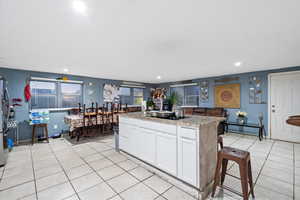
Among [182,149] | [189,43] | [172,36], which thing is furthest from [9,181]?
[189,43]

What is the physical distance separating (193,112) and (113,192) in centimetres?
466

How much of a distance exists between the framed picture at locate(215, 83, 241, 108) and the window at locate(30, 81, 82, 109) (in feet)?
18.6

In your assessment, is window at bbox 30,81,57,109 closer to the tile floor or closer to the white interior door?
the tile floor

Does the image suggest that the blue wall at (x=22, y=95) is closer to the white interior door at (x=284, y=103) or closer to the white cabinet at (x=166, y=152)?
the white cabinet at (x=166, y=152)

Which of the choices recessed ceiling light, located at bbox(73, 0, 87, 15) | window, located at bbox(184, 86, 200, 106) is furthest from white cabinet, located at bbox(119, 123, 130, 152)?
window, located at bbox(184, 86, 200, 106)

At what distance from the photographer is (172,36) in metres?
2.00

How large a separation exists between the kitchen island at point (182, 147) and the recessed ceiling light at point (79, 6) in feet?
5.74

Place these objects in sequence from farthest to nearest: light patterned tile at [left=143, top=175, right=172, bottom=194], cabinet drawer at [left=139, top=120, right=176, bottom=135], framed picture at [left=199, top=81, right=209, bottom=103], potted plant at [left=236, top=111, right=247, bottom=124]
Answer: framed picture at [left=199, top=81, right=209, bottom=103] → potted plant at [left=236, top=111, right=247, bottom=124] → cabinet drawer at [left=139, top=120, right=176, bottom=135] → light patterned tile at [left=143, top=175, right=172, bottom=194]

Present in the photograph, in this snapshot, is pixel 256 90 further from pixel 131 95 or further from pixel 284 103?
pixel 131 95

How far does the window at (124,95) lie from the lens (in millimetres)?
6545

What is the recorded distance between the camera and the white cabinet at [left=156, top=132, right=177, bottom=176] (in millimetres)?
1925

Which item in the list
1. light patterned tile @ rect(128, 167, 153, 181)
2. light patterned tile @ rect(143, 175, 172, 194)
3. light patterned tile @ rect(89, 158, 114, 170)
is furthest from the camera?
light patterned tile @ rect(89, 158, 114, 170)

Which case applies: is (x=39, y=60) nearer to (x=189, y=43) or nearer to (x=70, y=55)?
(x=70, y=55)

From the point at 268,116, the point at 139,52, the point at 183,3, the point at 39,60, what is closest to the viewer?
the point at 183,3
